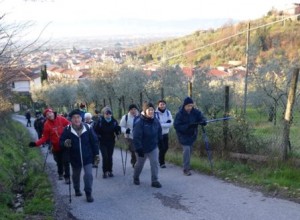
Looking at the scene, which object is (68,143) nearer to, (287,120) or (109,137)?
(109,137)

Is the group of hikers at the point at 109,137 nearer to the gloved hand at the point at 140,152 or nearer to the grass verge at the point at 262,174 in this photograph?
the gloved hand at the point at 140,152

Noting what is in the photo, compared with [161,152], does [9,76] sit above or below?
above

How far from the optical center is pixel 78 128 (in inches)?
354

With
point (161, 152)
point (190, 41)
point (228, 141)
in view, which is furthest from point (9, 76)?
point (190, 41)

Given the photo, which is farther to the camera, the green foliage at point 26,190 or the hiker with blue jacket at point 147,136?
the hiker with blue jacket at point 147,136

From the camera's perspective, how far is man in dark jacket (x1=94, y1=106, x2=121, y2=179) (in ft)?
37.2

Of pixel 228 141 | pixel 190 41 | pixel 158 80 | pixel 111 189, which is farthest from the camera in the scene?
pixel 190 41

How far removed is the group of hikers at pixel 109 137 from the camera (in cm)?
895

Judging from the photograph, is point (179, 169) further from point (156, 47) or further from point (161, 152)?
point (156, 47)

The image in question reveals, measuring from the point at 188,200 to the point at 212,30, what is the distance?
5025 inches

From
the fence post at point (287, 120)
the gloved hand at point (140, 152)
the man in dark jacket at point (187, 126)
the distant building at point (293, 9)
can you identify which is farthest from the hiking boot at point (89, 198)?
the distant building at point (293, 9)

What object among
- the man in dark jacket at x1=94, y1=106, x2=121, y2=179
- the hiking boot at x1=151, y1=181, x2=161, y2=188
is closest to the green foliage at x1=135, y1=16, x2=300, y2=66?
the man in dark jacket at x1=94, y1=106, x2=121, y2=179

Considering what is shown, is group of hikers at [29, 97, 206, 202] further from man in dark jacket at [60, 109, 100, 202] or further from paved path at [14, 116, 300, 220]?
paved path at [14, 116, 300, 220]

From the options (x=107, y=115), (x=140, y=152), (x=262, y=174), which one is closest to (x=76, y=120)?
(x=140, y=152)
